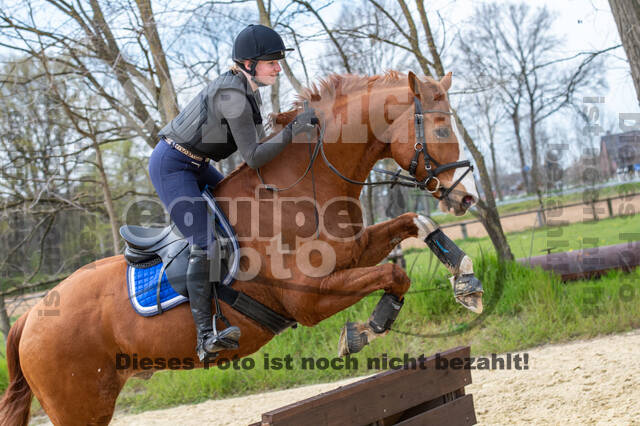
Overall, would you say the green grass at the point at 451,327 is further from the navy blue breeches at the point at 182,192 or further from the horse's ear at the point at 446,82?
the horse's ear at the point at 446,82

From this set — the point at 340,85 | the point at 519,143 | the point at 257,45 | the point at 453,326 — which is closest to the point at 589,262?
the point at 453,326

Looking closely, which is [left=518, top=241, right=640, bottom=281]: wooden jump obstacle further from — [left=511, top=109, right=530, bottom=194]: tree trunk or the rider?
[left=511, top=109, right=530, bottom=194]: tree trunk

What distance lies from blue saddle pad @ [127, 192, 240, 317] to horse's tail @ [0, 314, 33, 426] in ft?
3.10

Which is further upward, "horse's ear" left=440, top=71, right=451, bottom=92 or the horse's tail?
"horse's ear" left=440, top=71, right=451, bottom=92

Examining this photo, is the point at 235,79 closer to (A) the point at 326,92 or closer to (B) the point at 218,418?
(A) the point at 326,92

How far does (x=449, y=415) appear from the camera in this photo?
3.56 metres

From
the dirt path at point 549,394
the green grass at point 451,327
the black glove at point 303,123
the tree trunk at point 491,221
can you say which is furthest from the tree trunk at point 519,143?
the black glove at point 303,123

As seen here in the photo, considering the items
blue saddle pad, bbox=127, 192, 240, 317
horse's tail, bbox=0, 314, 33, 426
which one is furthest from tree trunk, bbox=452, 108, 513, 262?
horse's tail, bbox=0, 314, 33, 426

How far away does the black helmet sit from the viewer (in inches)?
117

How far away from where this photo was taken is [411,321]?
22.7ft

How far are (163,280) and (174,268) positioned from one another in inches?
4.9

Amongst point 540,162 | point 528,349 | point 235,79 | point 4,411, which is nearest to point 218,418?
point 4,411

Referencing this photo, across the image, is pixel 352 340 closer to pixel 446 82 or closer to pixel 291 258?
pixel 291 258

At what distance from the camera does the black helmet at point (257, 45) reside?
2975 millimetres
